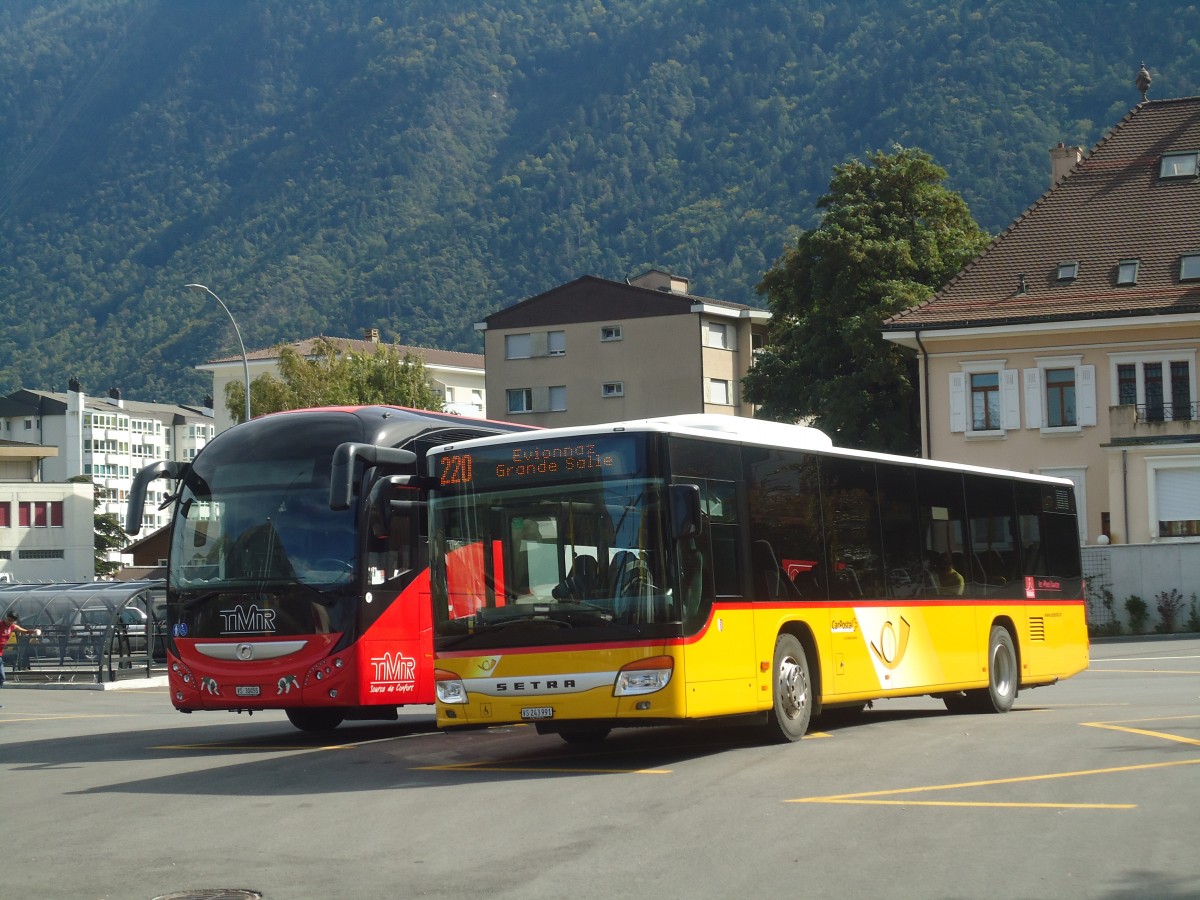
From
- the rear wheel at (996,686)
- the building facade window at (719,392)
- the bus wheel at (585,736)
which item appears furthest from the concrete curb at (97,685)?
the building facade window at (719,392)

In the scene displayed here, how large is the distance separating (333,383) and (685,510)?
58.9m

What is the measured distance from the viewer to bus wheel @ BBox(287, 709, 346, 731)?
19.7 meters

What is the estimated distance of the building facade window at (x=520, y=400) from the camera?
8881 cm

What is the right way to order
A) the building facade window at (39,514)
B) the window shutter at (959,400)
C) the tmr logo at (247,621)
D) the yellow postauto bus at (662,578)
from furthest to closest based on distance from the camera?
the building facade window at (39,514)
the window shutter at (959,400)
the tmr logo at (247,621)
the yellow postauto bus at (662,578)

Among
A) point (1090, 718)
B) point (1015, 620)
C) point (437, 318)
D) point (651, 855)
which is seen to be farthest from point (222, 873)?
point (437, 318)

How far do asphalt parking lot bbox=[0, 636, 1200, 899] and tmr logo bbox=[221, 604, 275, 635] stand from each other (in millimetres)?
1263

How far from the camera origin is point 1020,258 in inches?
2040

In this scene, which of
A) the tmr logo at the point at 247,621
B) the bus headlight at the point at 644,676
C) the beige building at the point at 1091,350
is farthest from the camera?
the beige building at the point at 1091,350

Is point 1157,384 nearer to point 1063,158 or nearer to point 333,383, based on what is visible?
point 1063,158

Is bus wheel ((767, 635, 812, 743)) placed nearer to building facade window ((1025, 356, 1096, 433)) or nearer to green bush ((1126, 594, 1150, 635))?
green bush ((1126, 594, 1150, 635))

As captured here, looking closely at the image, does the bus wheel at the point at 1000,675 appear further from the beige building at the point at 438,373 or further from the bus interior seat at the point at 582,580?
the beige building at the point at 438,373

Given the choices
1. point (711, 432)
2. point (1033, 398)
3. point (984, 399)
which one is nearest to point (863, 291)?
point (984, 399)

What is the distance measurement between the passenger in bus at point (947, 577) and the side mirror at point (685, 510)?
545cm

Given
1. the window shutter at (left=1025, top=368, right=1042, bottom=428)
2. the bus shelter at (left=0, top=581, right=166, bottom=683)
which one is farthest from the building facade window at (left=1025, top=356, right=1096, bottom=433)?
the bus shelter at (left=0, top=581, right=166, bottom=683)
